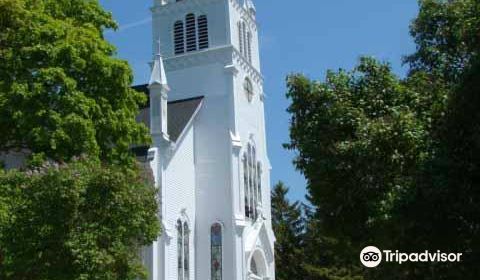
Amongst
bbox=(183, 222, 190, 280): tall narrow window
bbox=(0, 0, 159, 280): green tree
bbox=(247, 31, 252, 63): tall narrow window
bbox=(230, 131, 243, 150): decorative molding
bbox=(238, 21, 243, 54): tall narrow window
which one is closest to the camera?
bbox=(0, 0, 159, 280): green tree

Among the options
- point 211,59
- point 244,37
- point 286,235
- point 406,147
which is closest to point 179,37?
point 211,59

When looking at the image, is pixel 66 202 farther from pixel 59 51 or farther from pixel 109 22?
pixel 109 22

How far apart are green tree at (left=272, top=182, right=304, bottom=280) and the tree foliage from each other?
105 ft

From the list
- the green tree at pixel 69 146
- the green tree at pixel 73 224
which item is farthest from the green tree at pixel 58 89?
the green tree at pixel 73 224

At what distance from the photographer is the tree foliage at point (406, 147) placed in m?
13.6

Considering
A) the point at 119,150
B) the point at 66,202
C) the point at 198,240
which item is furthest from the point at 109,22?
the point at 198,240

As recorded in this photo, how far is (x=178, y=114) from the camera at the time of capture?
3891cm

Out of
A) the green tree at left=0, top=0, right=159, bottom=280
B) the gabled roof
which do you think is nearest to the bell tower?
the gabled roof

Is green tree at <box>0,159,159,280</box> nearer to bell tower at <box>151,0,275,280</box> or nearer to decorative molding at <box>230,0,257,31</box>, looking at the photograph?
bell tower at <box>151,0,275,280</box>

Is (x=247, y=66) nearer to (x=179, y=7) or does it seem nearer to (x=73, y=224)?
(x=179, y=7)

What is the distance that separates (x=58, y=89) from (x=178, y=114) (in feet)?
54.8

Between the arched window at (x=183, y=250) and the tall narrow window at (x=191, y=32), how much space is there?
472 inches

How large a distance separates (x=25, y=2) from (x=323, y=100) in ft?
40.4

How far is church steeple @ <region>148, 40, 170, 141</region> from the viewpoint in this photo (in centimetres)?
3388
